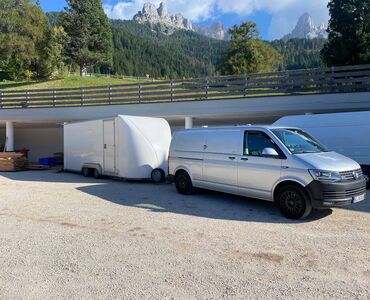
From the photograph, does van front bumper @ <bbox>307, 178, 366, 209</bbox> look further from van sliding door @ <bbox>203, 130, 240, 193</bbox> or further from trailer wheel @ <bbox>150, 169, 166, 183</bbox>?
trailer wheel @ <bbox>150, 169, 166, 183</bbox>

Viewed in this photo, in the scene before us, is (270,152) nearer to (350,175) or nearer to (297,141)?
(297,141)

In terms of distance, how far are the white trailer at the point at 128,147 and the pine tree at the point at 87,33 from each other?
4054 centimetres

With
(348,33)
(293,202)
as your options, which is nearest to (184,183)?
A: (293,202)

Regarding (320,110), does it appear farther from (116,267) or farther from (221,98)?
(116,267)

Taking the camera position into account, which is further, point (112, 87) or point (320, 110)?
point (112, 87)

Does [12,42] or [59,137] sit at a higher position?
[12,42]

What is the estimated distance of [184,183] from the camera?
31.9 feet

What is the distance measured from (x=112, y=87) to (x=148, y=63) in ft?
348

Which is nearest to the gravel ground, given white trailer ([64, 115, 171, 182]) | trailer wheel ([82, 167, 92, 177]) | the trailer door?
white trailer ([64, 115, 171, 182])

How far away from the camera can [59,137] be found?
24.8 m

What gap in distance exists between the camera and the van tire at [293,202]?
6.74m

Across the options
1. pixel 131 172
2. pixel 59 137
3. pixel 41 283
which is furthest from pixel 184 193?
pixel 59 137

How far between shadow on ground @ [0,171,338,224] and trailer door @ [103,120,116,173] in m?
1.08

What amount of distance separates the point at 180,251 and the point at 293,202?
2837 mm
